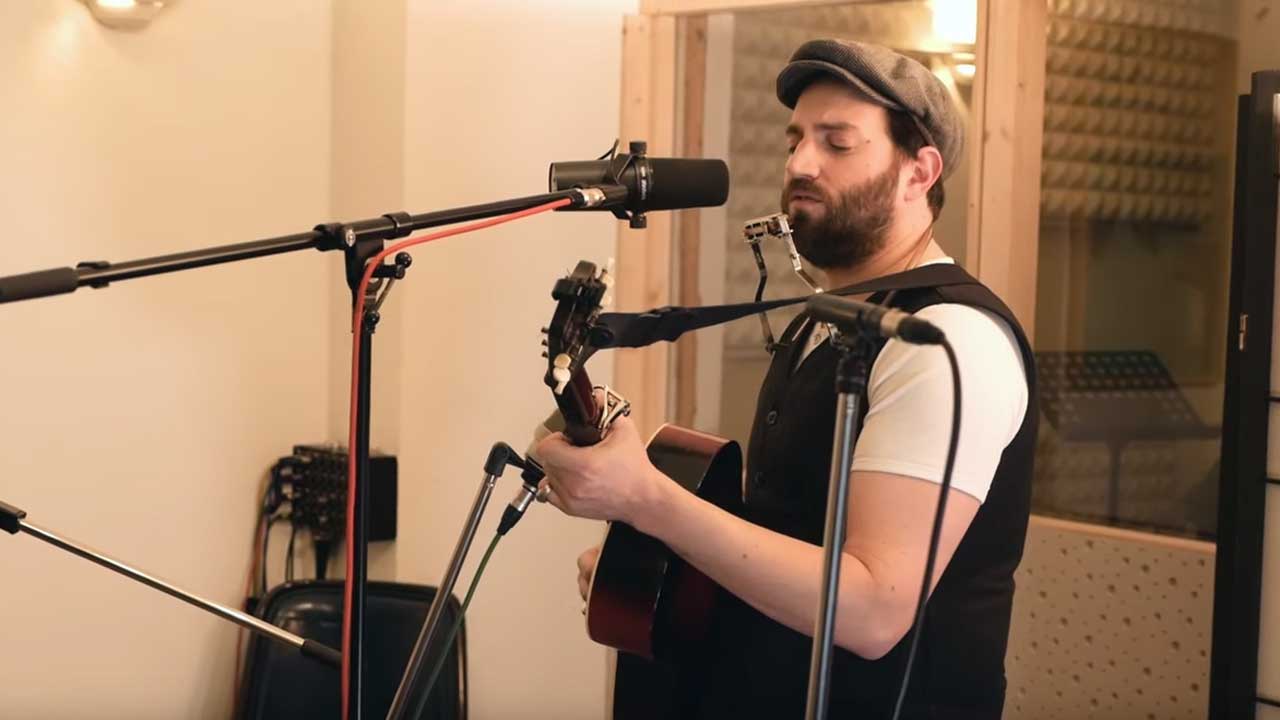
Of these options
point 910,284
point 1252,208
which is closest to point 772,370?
point 910,284

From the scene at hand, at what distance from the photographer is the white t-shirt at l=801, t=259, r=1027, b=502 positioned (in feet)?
4.52

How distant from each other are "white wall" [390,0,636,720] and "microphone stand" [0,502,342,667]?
168 cm

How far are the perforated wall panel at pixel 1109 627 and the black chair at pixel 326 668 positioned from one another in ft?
3.80

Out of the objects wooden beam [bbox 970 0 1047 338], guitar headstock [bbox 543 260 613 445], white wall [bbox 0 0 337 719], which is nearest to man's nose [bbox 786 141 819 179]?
guitar headstock [bbox 543 260 613 445]

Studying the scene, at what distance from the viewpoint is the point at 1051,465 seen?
2908mm

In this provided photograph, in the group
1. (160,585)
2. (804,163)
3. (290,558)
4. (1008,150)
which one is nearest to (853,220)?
(804,163)

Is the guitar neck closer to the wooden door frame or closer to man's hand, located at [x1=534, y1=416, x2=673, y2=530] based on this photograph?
man's hand, located at [x1=534, y1=416, x2=673, y2=530]

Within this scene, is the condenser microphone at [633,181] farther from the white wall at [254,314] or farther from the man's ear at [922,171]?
the white wall at [254,314]

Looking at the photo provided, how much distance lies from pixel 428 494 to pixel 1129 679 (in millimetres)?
1520

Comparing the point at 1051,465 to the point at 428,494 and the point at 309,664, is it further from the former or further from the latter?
the point at 309,664

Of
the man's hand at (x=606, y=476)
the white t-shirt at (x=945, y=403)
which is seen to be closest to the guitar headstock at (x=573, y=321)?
the man's hand at (x=606, y=476)

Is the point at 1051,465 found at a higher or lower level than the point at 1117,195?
lower

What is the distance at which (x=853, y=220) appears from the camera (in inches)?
66.4

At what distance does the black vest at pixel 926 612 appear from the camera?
1.51m
